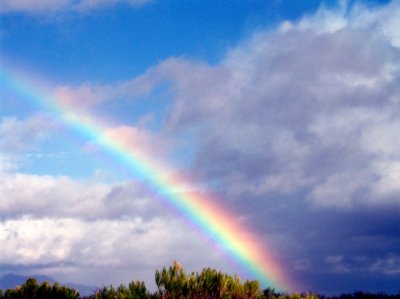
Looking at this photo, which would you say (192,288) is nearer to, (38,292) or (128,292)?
(128,292)

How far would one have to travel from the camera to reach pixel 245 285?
21.6 metres

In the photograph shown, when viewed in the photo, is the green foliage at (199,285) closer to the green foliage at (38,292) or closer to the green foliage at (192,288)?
the green foliage at (192,288)

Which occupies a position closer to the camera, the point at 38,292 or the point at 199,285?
the point at 199,285

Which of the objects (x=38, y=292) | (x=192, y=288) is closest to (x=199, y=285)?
(x=192, y=288)

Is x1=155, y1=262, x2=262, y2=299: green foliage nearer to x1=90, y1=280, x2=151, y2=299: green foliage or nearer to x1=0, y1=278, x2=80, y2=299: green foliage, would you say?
x1=90, y1=280, x2=151, y2=299: green foliage

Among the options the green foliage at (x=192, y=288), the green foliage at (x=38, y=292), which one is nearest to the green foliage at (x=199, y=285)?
the green foliage at (x=192, y=288)

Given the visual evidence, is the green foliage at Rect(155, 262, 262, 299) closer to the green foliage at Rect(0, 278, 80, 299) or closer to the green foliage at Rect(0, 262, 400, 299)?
the green foliage at Rect(0, 262, 400, 299)

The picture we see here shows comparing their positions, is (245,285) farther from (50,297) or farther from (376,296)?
(376,296)

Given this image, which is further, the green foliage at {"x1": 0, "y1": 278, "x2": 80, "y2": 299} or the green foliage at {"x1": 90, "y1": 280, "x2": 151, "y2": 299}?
the green foliage at {"x1": 0, "y1": 278, "x2": 80, "y2": 299}

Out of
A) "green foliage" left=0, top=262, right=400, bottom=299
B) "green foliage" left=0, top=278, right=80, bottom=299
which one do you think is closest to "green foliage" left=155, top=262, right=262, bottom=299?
"green foliage" left=0, top=262, right=400, bottom=299

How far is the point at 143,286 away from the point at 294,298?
632cm

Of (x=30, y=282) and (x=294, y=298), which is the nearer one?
(x=294, y=298)

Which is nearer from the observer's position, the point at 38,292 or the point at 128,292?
the point at 128,292

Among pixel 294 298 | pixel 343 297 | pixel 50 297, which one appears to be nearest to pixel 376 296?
pixel 343 297
